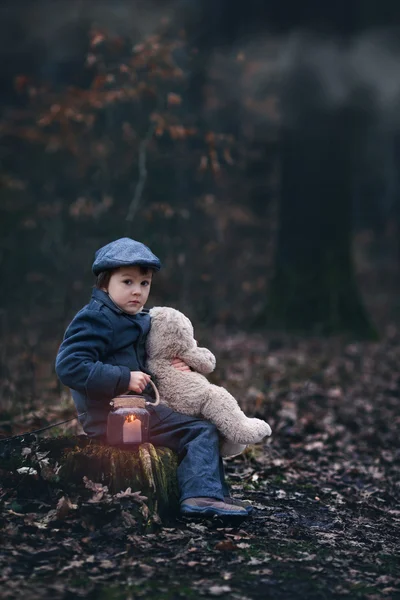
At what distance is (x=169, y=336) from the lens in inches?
181

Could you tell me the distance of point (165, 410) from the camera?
4.57 m

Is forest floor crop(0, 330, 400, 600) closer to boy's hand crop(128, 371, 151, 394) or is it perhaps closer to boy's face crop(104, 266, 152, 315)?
boy's hand crop(128, 371, 151, 394)

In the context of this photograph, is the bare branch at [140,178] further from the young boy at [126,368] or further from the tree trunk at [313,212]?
the tree trunk at [313,212]

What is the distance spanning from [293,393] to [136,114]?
386 centimetres

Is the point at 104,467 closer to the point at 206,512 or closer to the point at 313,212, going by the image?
the point at 206,512

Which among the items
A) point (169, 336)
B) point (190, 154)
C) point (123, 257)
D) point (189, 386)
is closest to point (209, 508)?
point (189, 386)

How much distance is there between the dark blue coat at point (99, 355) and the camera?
4258 millimetres

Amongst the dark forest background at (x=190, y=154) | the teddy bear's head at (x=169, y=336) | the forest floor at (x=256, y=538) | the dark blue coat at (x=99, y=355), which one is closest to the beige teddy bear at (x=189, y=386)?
the teddy bear's head at (x=169, y=336)

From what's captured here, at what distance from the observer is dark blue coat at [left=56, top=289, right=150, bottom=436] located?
4.26 m

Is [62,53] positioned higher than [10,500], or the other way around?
[62,53]

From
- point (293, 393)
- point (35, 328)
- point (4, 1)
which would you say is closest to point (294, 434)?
point (293, 393)

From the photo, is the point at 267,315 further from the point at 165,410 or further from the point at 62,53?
the point at 165,410

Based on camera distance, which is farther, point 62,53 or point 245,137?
point 245,137

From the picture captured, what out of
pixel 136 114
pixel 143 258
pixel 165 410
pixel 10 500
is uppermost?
pixel 136 114
